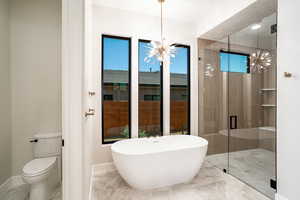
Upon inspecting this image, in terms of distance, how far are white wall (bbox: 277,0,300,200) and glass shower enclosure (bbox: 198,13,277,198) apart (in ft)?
1.29

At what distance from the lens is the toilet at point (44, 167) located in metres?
1.61

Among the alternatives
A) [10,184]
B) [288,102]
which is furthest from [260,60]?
[10,184]

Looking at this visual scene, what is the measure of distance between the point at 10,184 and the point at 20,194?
11.6 inches

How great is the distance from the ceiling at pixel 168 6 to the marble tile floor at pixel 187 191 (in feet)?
10.1

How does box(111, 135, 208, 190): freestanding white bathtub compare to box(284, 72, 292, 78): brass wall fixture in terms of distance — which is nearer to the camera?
box(284, 72, 292, 78): brass wall fixture

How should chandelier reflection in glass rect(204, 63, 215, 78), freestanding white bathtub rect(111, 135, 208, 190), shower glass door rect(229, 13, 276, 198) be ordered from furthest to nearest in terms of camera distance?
chandelier reflection in glass rect(204, 63, 215, 78) < shower glass door rect(229, 13, 276, 198) < freestanding white bathtub rect(111, 135, 208, 190)

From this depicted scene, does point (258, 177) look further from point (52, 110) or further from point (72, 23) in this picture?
point (52, 110)

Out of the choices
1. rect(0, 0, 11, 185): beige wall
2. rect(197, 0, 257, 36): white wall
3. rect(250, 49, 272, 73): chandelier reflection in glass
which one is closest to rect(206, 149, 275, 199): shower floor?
rect(250, 49, 272, 73): chandelier reflection in glass

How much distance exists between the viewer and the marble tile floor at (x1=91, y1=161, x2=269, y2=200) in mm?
1851

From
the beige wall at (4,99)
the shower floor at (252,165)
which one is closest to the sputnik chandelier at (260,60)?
the shower floor at (252,165)

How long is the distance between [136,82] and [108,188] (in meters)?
1.87

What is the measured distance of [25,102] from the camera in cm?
214

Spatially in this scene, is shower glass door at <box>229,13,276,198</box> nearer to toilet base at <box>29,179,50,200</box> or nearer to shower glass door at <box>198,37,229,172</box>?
shower glass door at <box>198,37,229,172</box>

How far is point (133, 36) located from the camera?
2.86m
